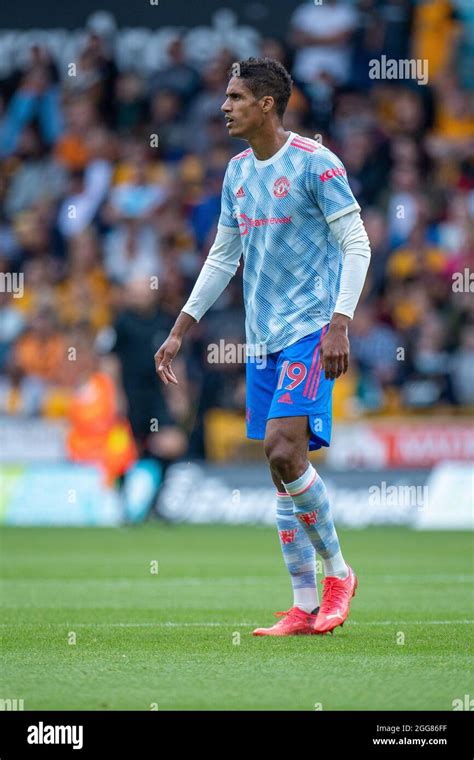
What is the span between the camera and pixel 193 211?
842 inches

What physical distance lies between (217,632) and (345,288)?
194 cm

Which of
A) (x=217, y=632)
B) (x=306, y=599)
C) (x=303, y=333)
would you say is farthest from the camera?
(x=217, y=632)

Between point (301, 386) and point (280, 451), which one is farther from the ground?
point (301, 386)

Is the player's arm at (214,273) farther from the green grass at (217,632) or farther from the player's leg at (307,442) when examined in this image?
the green grass at (217,632)

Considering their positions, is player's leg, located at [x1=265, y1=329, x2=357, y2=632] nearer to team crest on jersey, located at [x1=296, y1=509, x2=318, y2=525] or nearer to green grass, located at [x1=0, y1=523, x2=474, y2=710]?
team crest on jersey, located at [x1=296, y1=509, x2=318, y2=525]

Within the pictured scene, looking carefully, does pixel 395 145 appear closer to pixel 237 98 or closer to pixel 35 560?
pixel 35 560

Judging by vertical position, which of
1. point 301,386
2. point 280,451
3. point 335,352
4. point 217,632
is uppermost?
point 335,352

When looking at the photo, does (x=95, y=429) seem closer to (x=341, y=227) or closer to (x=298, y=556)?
(x=298, y=556)

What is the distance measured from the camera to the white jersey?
7637 mm

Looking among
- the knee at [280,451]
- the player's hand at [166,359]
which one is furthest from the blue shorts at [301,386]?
the player's hand at [166,359]

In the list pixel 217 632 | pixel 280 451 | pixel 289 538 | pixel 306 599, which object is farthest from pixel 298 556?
pixel 280 451

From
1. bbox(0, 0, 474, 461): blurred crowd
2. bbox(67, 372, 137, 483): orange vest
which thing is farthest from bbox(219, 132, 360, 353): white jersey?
bbox(67, 372, 137, 483): orange vest

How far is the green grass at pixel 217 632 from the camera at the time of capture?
19.3ft

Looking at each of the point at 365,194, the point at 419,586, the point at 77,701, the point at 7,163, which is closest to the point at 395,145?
the point at 365,194
